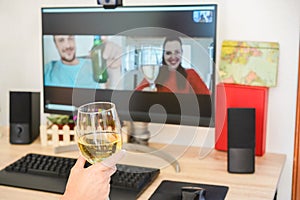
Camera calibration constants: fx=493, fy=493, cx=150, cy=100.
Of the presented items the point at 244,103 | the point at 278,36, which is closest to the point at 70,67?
the point at 244,103

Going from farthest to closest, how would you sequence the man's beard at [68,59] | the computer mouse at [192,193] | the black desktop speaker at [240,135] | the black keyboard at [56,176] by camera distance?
the man's beard at [68,59], the black desktop speaker at [240,135], the black keyboard at [56,176], the computer mouse at [192,193]

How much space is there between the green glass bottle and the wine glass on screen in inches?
6.3

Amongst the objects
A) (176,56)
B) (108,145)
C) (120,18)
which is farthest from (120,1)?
(108,145)

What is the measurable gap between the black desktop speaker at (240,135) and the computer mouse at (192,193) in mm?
265

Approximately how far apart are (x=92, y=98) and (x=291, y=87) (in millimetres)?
750

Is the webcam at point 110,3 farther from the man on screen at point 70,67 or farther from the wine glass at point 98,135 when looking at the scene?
Result: the wine glass at point 98,135

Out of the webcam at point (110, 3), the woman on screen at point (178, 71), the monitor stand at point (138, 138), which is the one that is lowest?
the monitor stand at point (138, 138)

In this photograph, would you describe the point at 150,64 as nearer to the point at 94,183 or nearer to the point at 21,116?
the point at 21,116

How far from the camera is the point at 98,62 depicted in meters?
1.87

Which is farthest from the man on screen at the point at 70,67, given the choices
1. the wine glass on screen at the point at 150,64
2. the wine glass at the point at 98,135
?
the wine glass at the point at 98,135

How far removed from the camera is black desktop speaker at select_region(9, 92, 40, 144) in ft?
6.55

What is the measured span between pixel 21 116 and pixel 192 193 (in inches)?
35.1

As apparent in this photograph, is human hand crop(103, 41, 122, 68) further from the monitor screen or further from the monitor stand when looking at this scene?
the monitor stand

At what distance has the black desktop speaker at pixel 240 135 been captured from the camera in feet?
A: 5.53
